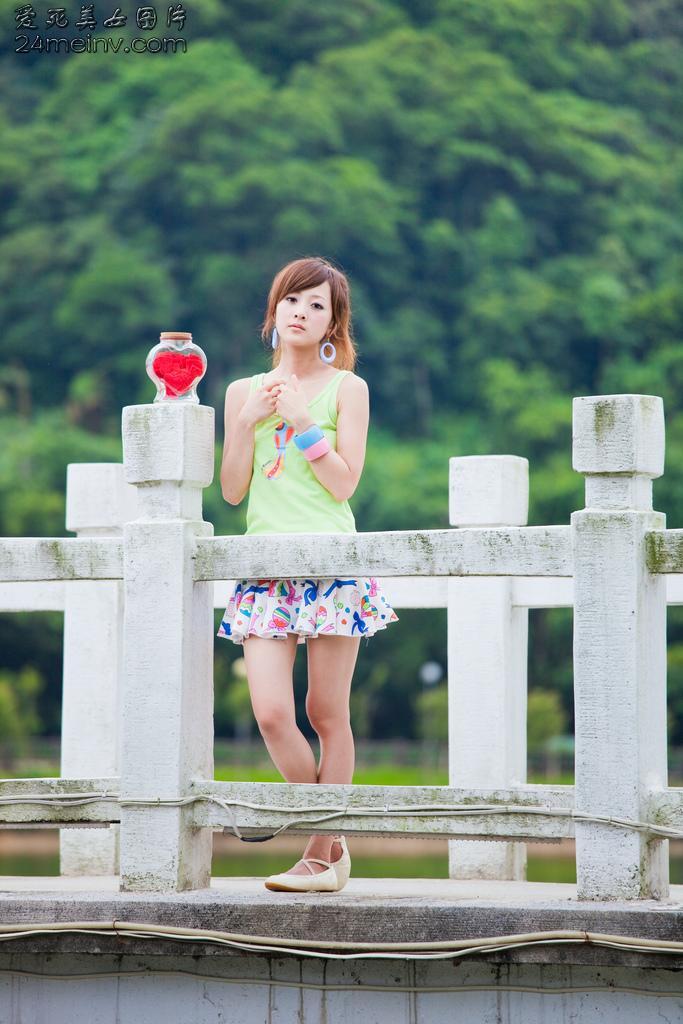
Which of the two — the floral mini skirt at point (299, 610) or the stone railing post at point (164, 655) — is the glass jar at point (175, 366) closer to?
the stone railing post at point (164, 655)

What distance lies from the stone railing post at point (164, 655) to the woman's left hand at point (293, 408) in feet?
Answer: 0.63

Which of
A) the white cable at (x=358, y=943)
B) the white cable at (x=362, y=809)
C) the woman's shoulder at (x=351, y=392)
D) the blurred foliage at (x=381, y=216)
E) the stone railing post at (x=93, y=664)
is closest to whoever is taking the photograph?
the white cable at (x=358, y=943)

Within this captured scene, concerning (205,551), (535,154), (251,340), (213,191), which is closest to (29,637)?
(251,340)

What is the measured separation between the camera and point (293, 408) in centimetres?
432

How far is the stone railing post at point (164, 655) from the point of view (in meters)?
4.08

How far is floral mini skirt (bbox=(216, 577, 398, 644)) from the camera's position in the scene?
167 inches

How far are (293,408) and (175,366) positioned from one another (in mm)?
319

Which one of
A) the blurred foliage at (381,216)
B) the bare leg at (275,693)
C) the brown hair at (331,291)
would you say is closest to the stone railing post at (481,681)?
the brown hair at (331,291)

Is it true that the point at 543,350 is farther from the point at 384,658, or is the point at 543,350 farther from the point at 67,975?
the point at 67,975

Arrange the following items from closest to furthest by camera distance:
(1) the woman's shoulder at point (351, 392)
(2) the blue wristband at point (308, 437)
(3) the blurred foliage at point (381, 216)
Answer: (2) the blue wristband at point (308, 437), (1) the woman's shoulder at point (351, 392), (3) the blurred foliage at point (381, 216)

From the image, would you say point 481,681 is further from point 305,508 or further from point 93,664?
point 93,664

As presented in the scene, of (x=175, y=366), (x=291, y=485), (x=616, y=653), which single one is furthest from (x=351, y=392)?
(x=616, y=653)

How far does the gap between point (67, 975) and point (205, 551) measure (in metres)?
1.04

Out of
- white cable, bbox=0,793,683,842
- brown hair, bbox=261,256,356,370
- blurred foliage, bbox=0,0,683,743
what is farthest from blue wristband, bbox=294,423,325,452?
blurred foliage, bbox=0,0,683,743
